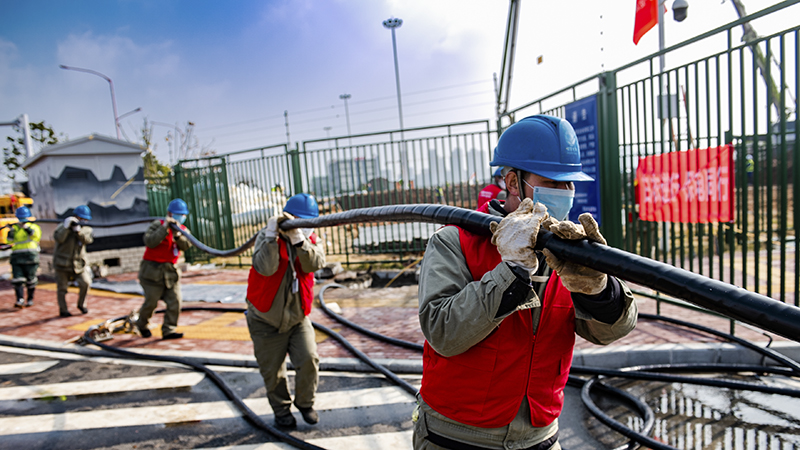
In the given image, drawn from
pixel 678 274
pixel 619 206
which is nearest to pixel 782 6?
pixel 619 206

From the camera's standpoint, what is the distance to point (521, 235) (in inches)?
54.6

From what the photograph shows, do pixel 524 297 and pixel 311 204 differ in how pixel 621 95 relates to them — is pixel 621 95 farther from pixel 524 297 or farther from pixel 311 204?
pixel 524 297

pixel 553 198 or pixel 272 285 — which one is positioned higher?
pixel 553 198

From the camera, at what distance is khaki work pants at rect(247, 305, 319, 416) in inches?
149

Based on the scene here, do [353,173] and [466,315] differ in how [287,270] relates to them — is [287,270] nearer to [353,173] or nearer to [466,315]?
[466,315]

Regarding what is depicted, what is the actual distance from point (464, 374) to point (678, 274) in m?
0.79

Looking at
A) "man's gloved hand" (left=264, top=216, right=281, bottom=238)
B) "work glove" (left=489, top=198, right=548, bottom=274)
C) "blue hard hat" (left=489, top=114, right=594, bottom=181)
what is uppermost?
"blue hard hat" (left=489, top=114, right=594, bottom=181)

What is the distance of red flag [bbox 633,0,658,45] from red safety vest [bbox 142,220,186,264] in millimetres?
6944

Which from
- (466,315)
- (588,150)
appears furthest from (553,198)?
(588,150)

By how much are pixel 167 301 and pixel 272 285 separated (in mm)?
3384

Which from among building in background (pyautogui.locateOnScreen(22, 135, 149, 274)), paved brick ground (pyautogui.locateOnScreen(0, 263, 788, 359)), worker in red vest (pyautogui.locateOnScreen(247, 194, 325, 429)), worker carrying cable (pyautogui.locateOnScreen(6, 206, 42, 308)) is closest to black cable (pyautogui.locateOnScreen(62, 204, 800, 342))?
worker in red vest (pyautogui.locateOnScreen(247, 194, 325, 429))

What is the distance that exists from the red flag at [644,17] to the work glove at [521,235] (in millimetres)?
5587

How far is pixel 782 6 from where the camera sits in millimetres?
3301

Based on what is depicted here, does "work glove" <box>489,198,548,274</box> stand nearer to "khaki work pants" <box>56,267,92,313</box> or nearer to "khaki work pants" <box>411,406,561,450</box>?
"khaki work pants" <box>411,406,561,450</box>
